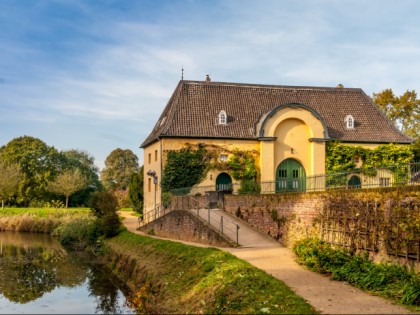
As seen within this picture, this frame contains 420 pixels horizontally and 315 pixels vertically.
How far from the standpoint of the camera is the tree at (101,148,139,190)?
269 ft

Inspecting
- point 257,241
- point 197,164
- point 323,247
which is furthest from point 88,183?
point 323,247

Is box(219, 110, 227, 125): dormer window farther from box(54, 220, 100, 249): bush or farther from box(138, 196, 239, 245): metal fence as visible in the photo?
box(54, 220, 100, 249): bush

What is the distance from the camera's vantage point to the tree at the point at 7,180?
5131cm

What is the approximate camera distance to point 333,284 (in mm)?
13211

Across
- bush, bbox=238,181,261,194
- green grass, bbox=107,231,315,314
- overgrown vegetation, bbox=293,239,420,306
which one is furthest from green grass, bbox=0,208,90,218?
overgrown vegetation, bbox=293,239,420,306

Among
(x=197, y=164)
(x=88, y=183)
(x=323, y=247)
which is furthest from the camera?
(x=88, y=183)

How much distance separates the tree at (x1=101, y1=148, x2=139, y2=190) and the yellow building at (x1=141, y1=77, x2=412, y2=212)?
4676cm

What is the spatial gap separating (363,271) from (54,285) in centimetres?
1184

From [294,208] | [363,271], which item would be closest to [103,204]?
[294,208]

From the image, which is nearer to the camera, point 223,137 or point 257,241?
point 257,241

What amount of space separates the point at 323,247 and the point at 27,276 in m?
12.4

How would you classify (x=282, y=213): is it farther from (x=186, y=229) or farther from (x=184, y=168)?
(x=184, y=168)

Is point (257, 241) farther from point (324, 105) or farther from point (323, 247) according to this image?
point (324, 105)

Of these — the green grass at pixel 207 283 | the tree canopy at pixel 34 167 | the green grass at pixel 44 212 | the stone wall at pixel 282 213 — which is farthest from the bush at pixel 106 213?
the tree canopy at pixel 34 167
